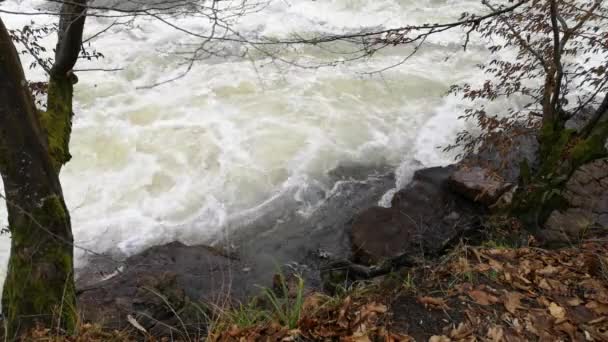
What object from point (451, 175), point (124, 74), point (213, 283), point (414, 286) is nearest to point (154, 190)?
point (213, 283)

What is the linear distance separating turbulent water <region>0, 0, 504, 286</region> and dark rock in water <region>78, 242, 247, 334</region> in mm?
750

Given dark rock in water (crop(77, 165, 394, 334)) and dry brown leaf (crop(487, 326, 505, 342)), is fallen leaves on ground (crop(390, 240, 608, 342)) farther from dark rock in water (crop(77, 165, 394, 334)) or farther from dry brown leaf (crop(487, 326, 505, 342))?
dark rock in water (crop(77, 165, 394, 334))

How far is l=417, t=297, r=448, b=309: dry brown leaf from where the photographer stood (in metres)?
2.75

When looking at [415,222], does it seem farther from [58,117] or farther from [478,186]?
[58,117]

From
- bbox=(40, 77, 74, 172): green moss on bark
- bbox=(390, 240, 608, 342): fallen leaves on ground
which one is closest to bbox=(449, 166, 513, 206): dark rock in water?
bbox=(390, 240, 608, 342): fallen leaves on ground

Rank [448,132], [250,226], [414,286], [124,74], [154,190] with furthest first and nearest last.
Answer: [124,74] → [448,132] → [154,190] → [250,226] → [414,286]

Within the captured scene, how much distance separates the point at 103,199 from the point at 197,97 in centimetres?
321

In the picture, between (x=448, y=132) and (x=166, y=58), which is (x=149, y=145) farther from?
(x=448, y=132)

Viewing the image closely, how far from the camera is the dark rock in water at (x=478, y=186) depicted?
6.71 meters

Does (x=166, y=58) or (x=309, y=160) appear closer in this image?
(x=309, y=160)

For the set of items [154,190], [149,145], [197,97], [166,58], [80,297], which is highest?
[166,58]

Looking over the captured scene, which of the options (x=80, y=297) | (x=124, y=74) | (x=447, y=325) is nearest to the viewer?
(x=447, y=325)

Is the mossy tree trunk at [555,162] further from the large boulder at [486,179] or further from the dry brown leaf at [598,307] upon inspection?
the dry brown leaf at [598,307]

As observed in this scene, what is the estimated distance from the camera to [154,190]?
24.8 feet
